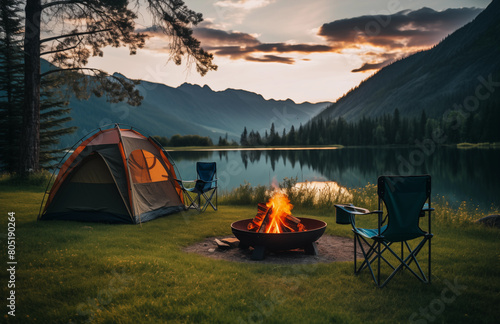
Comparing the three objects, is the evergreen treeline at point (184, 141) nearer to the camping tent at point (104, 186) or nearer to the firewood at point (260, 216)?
the camping tent at point (104, 186)

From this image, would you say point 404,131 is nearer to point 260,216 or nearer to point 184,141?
point 184,141

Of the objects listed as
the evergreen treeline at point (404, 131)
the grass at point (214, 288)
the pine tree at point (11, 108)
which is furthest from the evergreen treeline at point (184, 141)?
the grass at point (214, 288)

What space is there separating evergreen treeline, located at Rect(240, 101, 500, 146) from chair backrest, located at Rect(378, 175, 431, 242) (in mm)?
71219

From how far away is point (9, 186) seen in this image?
13203 millimetres

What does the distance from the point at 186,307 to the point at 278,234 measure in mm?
2245

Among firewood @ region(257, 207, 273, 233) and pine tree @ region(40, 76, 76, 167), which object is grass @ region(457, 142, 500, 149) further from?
firewood @ region(257, 207, 273, 233)

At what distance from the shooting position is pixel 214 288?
4.27 m

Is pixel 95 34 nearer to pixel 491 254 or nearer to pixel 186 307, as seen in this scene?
pixel 186 307

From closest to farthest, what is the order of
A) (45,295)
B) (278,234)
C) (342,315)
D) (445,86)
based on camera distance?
(342,315), (45,295), (278,234), (445,86)

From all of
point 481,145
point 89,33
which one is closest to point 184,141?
point 481,145

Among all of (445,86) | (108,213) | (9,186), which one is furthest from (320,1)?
(445,86)

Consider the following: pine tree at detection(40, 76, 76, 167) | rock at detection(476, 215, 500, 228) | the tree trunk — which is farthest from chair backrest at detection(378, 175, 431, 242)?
pine tree at detection(40, 76, 76, 167)

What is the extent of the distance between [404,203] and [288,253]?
2498 mm

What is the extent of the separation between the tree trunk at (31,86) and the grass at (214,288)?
8440 millimetres
